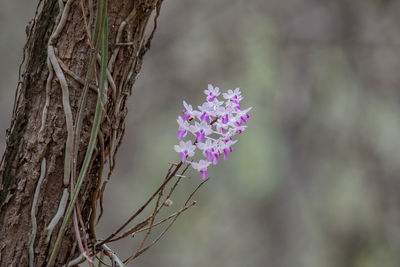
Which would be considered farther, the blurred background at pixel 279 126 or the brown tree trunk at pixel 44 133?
the blurred background at pixel 279 126

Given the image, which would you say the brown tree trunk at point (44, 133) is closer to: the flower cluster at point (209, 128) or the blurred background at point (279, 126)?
the flower cluster at point (209, 128)

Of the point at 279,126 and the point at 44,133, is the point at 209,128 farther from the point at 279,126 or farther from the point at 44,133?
the point at 279,126

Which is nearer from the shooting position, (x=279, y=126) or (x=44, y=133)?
(x=44, y=133)

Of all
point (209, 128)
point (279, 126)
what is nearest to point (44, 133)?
point (209, 128)

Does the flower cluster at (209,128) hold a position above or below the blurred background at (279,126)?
below

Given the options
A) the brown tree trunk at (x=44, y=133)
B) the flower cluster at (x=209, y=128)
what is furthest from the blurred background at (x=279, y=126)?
the flower cluster at (x=209, y=128)

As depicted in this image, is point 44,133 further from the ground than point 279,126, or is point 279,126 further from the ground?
point 279,126
